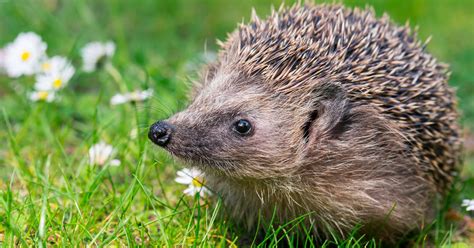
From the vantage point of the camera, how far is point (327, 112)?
14.1 feet

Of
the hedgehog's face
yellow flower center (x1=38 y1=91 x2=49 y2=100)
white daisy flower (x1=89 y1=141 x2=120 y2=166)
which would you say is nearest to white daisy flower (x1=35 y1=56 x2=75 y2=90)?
yellow flower center (x1=38 y1=91 x2=49 y2=100)

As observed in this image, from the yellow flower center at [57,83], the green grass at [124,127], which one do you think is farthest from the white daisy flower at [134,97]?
the yellow flower center at [57,83]

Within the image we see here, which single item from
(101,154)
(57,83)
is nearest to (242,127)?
(101,154)

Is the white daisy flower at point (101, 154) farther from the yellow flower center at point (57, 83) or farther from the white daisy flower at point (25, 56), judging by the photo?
the white daisy flower at point (25, 56)

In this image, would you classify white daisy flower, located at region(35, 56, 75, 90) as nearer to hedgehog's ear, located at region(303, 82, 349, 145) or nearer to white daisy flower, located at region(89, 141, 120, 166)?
white daisy flower, located at region(89, 141, 120, 166)

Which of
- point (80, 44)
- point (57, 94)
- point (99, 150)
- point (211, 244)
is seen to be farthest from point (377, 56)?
point (80, 44)

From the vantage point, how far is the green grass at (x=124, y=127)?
13.3ft

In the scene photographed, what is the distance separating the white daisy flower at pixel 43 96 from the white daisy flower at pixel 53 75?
0.28ft

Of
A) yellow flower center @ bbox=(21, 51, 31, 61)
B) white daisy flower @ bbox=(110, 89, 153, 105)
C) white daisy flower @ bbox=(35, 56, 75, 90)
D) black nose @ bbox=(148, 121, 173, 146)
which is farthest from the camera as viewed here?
yellow flower center @ bbox=(21, 51, 31, 61)

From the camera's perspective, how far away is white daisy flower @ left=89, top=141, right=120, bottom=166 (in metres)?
4.78

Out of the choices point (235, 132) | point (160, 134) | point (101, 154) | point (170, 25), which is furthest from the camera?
point (170, 25)

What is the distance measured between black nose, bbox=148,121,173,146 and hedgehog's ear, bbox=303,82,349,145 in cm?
89

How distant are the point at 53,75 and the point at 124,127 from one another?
82cm

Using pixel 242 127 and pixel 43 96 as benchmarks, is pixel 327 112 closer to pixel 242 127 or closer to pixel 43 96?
pixel 242 127
